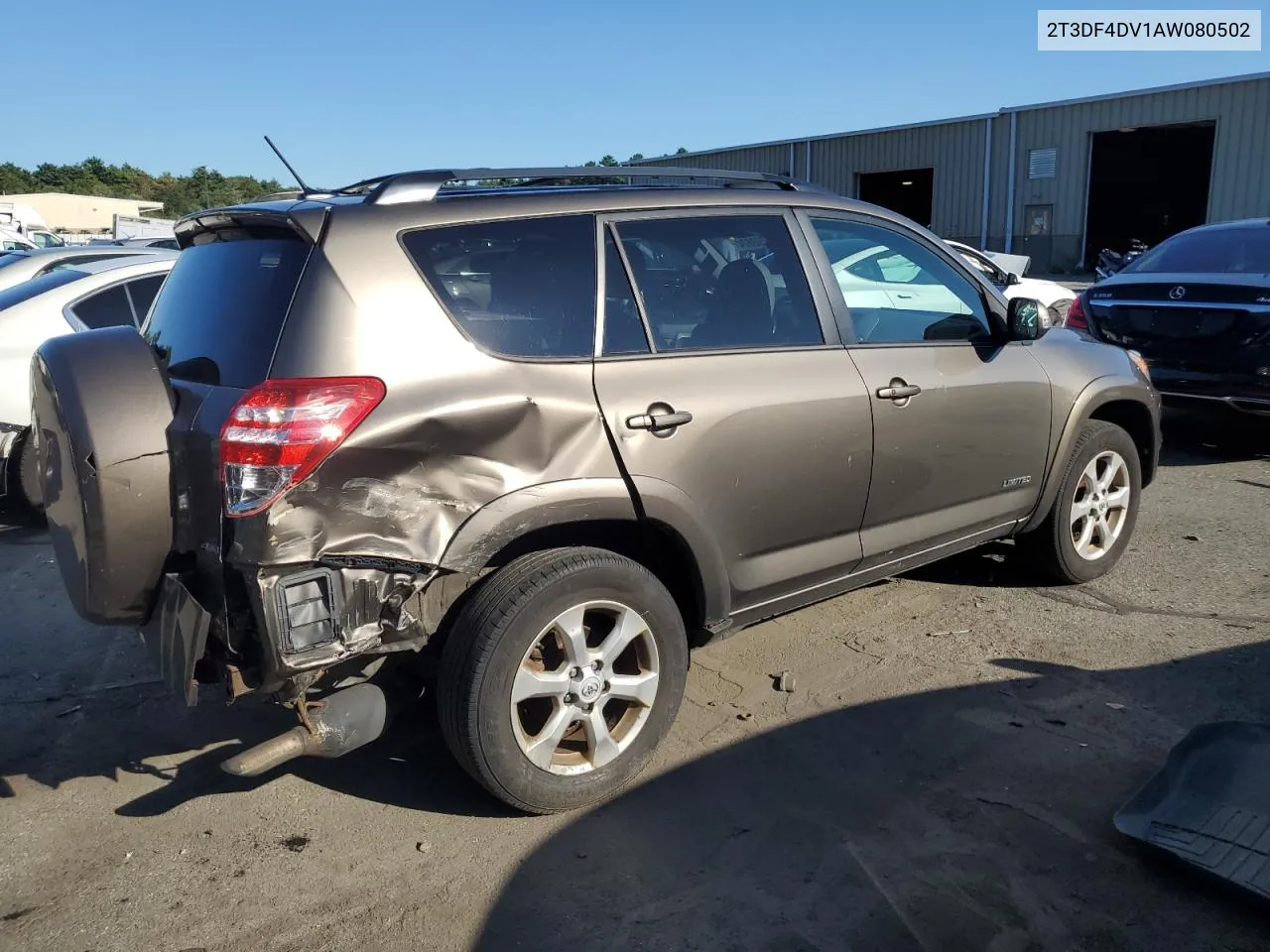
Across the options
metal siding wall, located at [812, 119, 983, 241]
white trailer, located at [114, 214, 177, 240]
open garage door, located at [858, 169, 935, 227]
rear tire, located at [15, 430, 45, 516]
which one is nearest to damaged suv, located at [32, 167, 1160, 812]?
rear tire, located at [15, 430, 45, 516]

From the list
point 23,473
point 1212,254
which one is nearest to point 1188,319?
point 1212,254

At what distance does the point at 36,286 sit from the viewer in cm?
662

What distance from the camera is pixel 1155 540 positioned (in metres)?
5.81

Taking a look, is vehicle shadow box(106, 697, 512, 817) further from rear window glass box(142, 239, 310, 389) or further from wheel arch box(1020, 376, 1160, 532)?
wheel arch box(1020, 376, 1160, 532)

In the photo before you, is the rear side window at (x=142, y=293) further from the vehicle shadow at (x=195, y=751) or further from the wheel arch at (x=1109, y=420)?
the wheel arch at (x=1109, y=420)

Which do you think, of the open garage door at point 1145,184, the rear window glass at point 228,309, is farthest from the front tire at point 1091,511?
the open garage door at point 1145,184

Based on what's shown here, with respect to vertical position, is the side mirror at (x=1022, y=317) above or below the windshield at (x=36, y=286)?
below

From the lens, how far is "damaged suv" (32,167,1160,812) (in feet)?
9.05

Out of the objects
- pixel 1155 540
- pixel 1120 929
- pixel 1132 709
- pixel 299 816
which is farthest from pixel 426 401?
pixel 1155 540

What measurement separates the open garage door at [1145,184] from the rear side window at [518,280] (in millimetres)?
28985

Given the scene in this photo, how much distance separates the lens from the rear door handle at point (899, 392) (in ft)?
12.7

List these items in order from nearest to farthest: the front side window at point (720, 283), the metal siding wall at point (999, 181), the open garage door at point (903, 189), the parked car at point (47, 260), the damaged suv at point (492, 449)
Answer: the damaged suv at point (492, 449)
the front side window at point (720, 283)
the parked car at point (47, 260)
the metal siding wall at point (999, 181)
the open garage door at point (903, 189)

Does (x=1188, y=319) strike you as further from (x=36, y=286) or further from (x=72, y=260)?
(x=72, y=260)

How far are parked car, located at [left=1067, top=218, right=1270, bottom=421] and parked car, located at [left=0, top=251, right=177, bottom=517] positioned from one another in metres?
6.97
